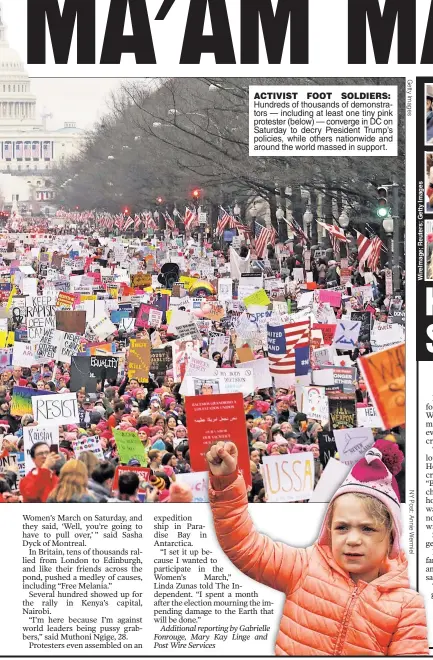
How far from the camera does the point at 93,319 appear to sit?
26016 mm

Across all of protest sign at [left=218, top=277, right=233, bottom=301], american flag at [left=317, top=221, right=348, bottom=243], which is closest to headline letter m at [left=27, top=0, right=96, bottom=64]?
protest sign at [left=218, top=277, right=233, bottom=301]

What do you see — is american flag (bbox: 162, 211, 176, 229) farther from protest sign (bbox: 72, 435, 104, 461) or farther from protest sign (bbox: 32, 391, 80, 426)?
protest sign (bbox: 72, 435, 104, 461)

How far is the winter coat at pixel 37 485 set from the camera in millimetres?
14047

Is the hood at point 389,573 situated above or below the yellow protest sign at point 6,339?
below

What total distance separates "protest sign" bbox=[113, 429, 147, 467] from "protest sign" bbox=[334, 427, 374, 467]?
1918 millimetres

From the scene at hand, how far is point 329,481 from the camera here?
13.8 m

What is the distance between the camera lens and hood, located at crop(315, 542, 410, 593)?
1304 centimetres

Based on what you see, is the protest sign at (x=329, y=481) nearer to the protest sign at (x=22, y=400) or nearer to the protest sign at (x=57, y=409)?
the protest sign at (x=57, y=409)

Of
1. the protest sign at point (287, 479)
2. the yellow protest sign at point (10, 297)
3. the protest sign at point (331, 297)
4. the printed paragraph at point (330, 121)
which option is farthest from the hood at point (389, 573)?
the yellow protest sign at point (10, 297)

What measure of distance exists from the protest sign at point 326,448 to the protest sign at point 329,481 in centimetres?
98

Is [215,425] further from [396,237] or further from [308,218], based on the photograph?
[308,218]

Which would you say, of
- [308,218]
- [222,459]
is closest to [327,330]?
[222,459]

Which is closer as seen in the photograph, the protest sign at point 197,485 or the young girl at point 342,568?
the young girl at point 342,568

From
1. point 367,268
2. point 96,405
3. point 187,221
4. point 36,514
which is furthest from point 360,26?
point 187,221
